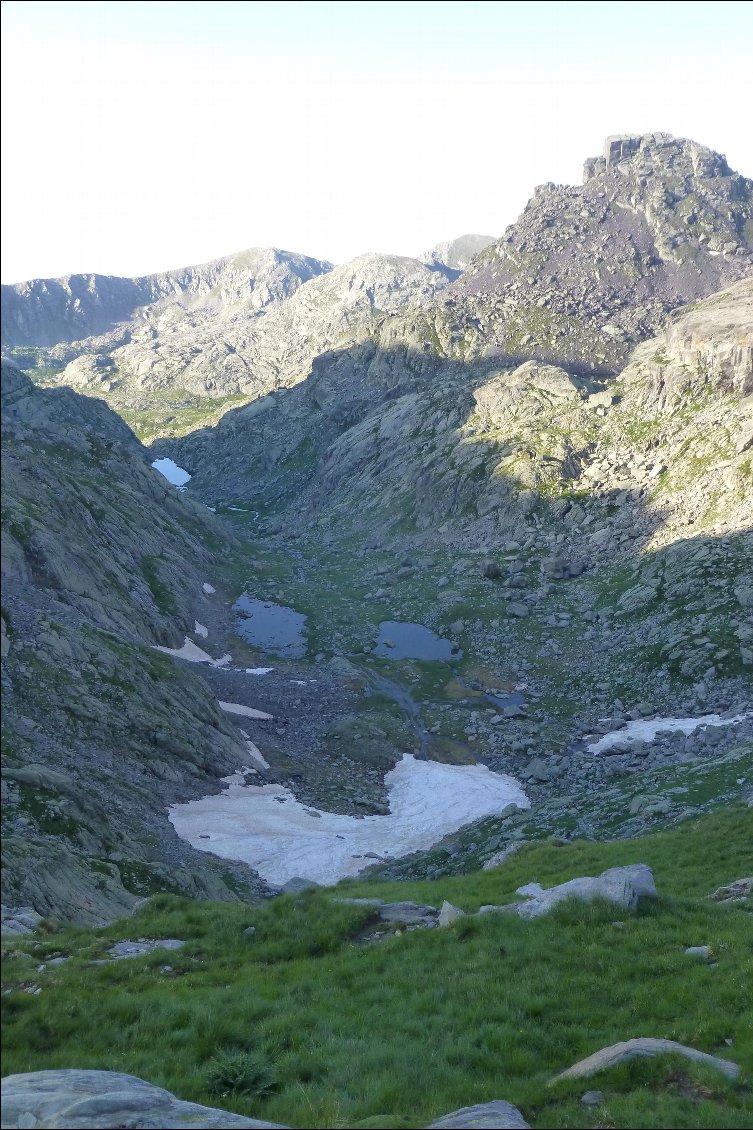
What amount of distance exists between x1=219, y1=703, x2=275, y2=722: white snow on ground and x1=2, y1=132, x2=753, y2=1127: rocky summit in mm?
321

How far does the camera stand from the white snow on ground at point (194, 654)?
80375 mm

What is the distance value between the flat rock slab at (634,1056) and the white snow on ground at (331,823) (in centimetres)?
3219

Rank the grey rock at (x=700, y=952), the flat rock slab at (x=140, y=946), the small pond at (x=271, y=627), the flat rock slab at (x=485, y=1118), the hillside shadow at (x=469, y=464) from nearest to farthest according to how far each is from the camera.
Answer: the flat rock slab at (x=485, y=1118)
the grey rock at (x=700, y=952)
the flat rock slab at (x=140, y=946)
the small pond at (x=271, y=627)
the hillside shadow at (x=469, y=464)

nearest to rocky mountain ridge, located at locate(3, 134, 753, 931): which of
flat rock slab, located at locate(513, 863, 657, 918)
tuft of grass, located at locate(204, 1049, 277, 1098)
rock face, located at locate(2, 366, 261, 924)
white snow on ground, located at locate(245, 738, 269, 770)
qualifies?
rock face, located at locate(2, 366, 261, 924)

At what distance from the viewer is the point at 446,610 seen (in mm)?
100250

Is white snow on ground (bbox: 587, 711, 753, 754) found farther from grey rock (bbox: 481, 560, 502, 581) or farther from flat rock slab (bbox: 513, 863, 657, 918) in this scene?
grey rock (bbox: 481, 560, 502, 581)

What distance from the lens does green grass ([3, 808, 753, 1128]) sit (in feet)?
35.9

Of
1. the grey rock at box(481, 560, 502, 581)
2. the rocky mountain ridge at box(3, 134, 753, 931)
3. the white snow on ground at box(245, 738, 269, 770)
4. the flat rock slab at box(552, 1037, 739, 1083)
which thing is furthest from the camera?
the grey rock at box(481, 560, 502, 581)

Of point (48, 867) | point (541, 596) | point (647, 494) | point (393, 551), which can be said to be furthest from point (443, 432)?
point (48, 867)

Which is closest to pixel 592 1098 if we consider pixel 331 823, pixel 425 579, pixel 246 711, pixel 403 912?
pixel 403 912

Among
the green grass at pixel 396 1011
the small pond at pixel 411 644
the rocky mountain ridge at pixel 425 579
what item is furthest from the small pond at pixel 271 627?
the green grass at pixel 396 1011

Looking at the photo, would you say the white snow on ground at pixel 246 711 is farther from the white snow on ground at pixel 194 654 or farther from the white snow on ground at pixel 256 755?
the white snow on ground at pixel 194 654

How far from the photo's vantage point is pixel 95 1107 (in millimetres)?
8961

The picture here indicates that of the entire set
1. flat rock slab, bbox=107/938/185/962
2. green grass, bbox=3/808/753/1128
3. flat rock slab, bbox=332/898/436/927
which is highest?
green grass, bbox=3/808/753/1128
